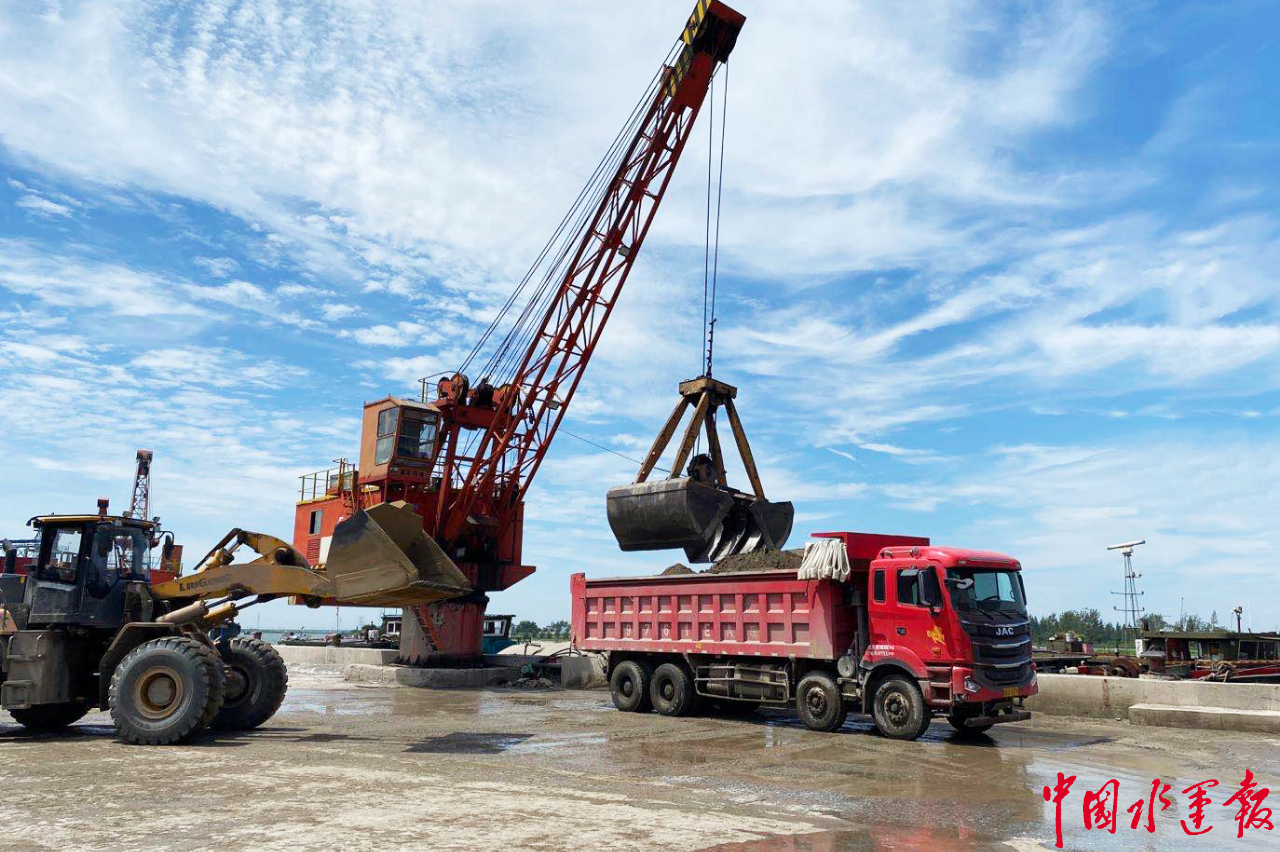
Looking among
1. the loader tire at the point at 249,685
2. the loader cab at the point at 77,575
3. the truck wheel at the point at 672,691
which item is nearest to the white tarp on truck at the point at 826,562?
the truck wheel at the point at 672,691

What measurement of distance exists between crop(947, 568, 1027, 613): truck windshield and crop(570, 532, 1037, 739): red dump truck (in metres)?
0.02

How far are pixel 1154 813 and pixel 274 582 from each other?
33.6 ft

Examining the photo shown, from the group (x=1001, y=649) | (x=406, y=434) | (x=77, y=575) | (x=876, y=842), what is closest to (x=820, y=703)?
(x=1001, y=649)

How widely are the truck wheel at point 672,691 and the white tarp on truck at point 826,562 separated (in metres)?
3.28

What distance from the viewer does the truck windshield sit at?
12.7 metres

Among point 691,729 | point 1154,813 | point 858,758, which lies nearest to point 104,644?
point 691,729

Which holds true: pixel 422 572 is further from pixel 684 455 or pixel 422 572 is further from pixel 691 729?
pixel 684 455

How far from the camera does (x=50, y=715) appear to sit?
12789 mm

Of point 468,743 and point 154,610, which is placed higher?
point 154,610

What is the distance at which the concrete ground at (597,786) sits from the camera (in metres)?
6.92

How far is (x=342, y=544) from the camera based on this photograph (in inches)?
454

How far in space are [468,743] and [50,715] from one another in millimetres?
5829

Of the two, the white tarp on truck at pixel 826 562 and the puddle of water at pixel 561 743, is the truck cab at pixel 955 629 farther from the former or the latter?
the puddle of water at pixel 561 743

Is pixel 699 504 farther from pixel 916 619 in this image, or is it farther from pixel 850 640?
pixel 916 619
